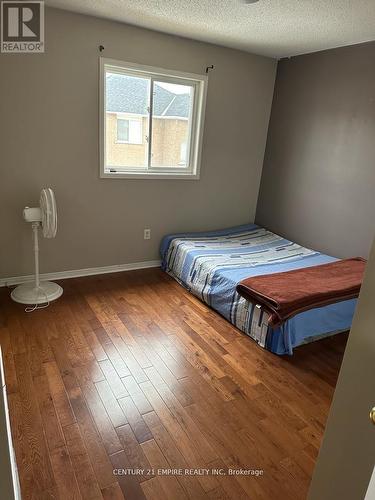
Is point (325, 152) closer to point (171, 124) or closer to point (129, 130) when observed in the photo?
point (171, 124)

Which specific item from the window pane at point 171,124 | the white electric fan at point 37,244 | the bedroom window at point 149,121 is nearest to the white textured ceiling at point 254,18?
the bedroom window at point 149,121

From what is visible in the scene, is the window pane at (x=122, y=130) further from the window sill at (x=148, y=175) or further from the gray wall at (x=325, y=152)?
the gray wall at (x=325, y=152)

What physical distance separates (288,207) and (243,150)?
2.89 ft

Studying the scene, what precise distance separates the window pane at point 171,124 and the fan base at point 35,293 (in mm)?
1665

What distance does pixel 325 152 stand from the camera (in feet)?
11.7

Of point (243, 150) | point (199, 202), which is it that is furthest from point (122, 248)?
point (243, 150)

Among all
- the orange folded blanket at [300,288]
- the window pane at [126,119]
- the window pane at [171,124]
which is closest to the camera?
the orange folded blanket at [300,288]

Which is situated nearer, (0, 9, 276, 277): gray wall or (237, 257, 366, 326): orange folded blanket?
(237, 257, 366, 326): orange folded blanket

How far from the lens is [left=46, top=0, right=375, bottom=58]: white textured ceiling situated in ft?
7.93

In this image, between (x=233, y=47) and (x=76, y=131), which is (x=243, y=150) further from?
(x=76, y=131)

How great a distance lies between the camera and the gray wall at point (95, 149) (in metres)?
2.90

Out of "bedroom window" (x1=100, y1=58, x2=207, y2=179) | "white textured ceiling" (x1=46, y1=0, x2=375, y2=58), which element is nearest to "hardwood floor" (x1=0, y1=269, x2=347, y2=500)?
"bedroom window" (x1=100, y1=58, x2=207, y2=179)

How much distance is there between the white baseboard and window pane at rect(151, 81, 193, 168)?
113cm

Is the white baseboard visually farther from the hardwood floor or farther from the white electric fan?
the hardwood floor
